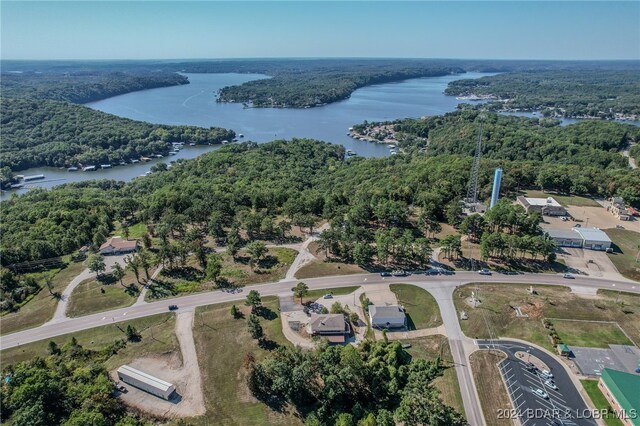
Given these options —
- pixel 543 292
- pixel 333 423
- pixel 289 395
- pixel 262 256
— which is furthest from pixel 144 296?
pixel 543 292

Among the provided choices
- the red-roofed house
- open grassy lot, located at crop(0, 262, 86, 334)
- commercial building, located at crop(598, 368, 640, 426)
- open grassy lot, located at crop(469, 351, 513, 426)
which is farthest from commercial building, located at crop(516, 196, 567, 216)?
open grassy lot, located at crop(0, 262, 86, 334)

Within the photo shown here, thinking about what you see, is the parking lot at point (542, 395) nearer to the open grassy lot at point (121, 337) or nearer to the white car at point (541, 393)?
the white car at point (541, 393)

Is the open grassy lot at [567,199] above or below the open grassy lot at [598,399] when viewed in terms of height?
above

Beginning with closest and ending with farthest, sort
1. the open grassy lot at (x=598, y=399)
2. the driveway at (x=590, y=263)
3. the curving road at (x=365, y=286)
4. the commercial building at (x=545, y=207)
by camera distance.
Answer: the open grassy lot at (x=598, y=399), the curving road at (x=365, y=286), the driveway at (x=590, y=263), the commercial building at (x=545, y=207)

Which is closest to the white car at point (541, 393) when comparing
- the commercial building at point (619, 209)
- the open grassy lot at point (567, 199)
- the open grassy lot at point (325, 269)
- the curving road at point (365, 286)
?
the curving road at point (365, 286)

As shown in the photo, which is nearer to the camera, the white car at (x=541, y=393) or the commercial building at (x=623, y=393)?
the commercial building at (x=623, y=393)

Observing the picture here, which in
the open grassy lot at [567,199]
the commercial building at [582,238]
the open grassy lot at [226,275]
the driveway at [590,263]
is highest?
the open grassy lot at [567,199]

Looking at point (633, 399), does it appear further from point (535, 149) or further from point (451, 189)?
point (535, 149)
